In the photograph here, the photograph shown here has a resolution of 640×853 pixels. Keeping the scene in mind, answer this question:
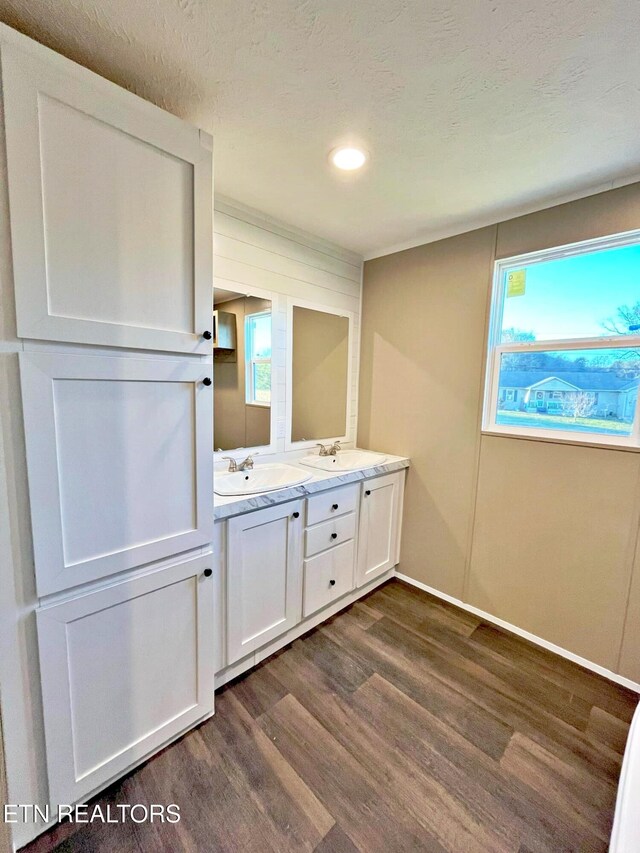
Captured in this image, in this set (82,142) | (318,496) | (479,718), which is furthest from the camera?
(318,496)

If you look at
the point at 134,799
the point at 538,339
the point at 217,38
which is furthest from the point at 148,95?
the point at 134,799

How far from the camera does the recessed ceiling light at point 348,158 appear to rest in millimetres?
1496

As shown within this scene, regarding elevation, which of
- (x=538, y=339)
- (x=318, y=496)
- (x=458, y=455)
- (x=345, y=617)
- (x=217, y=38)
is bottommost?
(x=345, y=617)

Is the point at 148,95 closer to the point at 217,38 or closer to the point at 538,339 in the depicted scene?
the point at 217,38

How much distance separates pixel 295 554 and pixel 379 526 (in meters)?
0.76

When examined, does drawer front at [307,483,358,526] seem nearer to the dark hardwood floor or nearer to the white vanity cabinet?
the white vanity cabinet

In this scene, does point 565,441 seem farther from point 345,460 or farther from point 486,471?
point 345,460

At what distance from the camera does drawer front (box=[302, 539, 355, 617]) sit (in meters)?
1.97

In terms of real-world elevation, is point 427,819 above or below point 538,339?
below

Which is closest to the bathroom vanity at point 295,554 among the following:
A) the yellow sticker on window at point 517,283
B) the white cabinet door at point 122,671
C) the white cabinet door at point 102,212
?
the white cabinet door at point 122,671

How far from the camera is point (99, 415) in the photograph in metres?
1.08

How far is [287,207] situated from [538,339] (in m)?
1.62

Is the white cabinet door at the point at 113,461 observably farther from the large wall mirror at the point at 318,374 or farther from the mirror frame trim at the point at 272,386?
the large wall mirror at the point at 318,374

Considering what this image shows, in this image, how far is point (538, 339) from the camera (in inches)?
78.4
